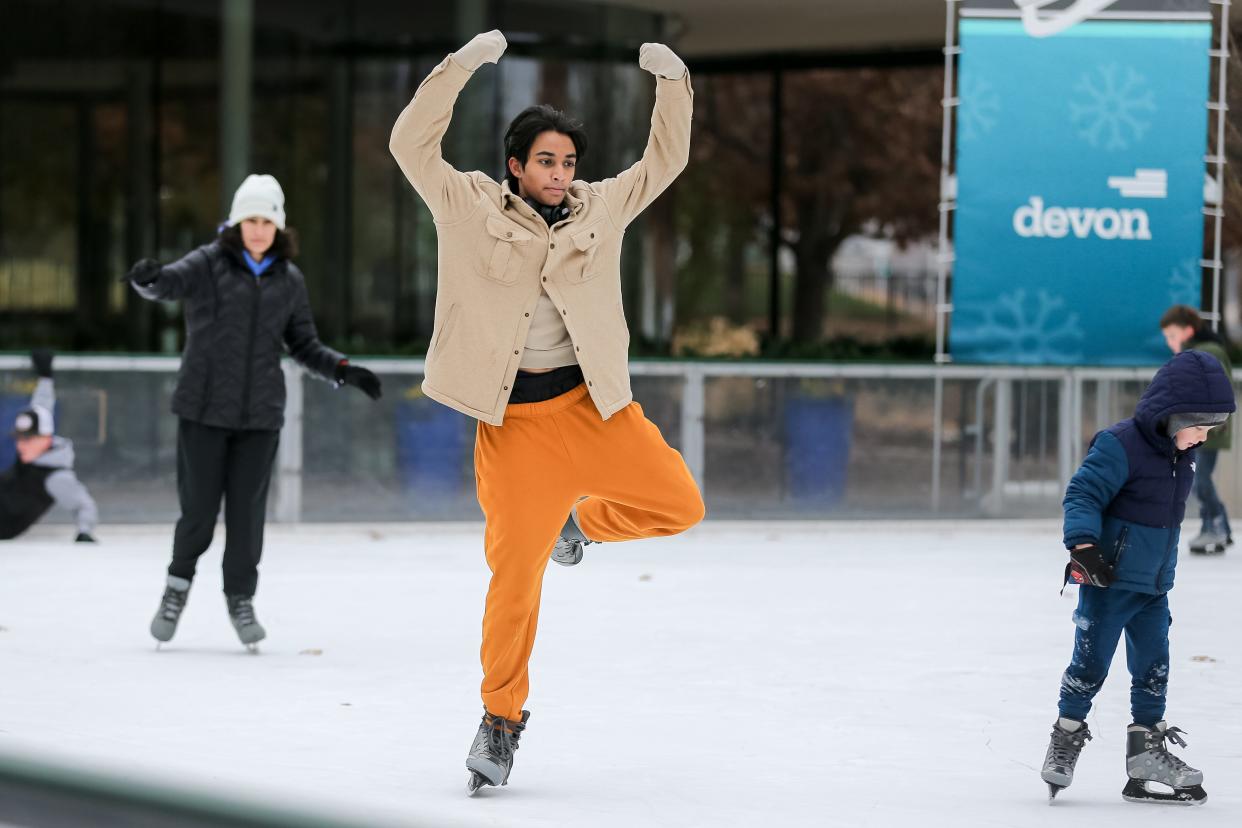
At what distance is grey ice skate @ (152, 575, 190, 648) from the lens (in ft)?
24.0

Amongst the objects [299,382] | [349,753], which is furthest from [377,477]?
[349,753]

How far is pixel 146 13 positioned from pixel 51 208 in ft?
7.96

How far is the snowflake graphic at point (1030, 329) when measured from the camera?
12.7 metres

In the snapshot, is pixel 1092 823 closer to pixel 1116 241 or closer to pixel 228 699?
pixel 228 699

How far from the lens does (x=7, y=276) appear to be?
62.8 feet

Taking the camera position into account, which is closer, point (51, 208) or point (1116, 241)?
point (1116, 241)

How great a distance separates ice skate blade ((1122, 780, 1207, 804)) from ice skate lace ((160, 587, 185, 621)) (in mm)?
3820

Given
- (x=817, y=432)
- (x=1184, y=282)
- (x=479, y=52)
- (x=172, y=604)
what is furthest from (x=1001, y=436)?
(x=479, y=52)

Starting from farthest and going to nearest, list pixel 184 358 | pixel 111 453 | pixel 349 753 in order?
pixel 111 453
pixel 184 358
pixel 349 753

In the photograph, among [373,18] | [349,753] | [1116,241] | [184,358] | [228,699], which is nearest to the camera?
[349,753]

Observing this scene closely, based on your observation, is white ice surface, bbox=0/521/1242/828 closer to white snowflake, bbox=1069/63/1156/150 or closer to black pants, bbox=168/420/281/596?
black pants, bbox=168/420/281/596

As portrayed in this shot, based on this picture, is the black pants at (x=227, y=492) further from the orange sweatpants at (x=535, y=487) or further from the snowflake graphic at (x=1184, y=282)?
the snowflake graphic at (x=1184, y=282)

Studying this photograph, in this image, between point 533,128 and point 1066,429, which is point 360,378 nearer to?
point 533,128

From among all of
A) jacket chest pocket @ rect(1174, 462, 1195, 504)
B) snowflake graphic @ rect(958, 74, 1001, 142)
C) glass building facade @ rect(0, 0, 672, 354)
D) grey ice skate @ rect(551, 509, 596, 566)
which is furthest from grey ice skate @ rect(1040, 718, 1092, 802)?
glass building facade @ rect(0, 0, 672, 354)
